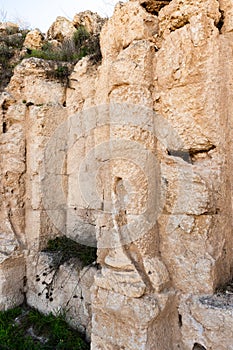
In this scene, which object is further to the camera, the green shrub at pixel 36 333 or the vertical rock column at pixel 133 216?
the green shrub at pixel 36 333

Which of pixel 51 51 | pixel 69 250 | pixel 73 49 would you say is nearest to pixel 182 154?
pixel 69 250

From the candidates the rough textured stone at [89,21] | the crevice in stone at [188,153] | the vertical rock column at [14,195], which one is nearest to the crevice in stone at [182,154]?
the crevice in stone at [188,153]

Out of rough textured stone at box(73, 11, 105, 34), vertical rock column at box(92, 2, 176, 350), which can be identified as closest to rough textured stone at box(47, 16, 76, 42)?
rough textured stone at box(73, 11, 105, 34)

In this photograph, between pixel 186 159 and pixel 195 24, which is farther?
pixel 186 159

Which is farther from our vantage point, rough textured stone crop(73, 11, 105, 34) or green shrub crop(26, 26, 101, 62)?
rough textured stone crop(73, 11, 105, 34)

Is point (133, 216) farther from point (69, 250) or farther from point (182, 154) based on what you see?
point (69, 250)

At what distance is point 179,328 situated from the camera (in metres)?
1.98

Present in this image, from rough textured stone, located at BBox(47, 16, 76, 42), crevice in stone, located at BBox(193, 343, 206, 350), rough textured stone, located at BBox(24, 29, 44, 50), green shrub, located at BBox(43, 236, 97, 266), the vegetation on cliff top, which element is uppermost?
rough textured stone, located at BBox(47, 16, 76, 42)

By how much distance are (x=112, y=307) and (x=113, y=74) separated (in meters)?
1.71

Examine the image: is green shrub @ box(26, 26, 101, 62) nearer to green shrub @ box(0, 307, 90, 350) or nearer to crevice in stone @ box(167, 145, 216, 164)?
crevice in stone @ box(167, 145, 216, 164)

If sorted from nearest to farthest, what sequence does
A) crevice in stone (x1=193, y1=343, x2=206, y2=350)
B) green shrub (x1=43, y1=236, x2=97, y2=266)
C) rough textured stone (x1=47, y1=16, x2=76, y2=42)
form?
crevice in stone (x1=193, y1=343, x2=206, y2=350), green shrub (x1=43, y1=236, x2=97, y2=266), rough textured stone (x1=47, y1=16, x2=76, y2=42)

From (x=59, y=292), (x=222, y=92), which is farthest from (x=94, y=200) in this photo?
(x=222, y=92)

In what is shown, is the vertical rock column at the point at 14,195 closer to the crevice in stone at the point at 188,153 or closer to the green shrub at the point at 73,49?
the green shrub at the point at 73,49

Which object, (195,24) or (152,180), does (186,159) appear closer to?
(152,180)
